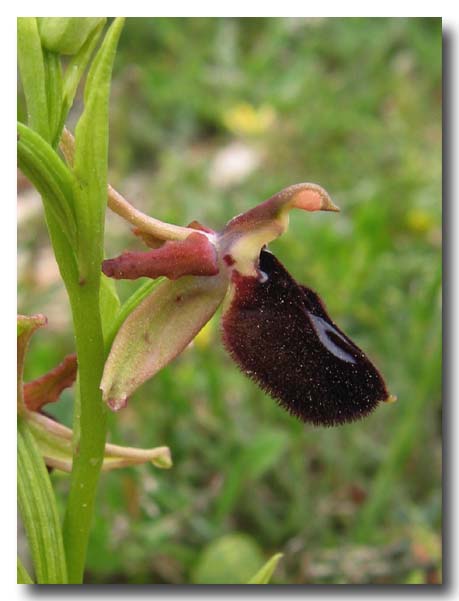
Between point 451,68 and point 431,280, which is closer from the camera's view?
point 451,68

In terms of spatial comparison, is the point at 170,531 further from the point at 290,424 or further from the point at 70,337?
the point at 70,337

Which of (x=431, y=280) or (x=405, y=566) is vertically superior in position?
(x=431, y=280)

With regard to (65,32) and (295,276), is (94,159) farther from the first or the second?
(295,276)

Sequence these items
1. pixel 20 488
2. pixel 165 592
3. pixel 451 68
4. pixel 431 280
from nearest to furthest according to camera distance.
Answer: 1. pixel 20 488
2. pixel 165 592
3. pixel 451 68
4. pixel 431 280

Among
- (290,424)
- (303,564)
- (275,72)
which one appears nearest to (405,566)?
(303,564)

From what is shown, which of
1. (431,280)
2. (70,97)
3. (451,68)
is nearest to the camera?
(70,97)

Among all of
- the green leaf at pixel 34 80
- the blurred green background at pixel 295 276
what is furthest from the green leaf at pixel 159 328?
the blurred green background at pixel 295 276
